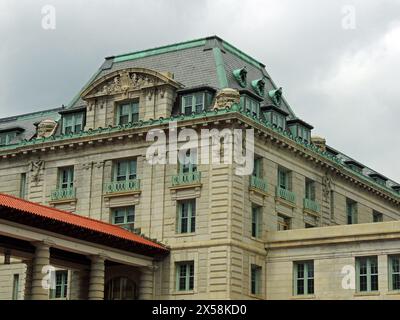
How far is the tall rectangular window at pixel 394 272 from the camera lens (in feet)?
177

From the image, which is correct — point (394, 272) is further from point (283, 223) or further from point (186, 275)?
point (186, 275)

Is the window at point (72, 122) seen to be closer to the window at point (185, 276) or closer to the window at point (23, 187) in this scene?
the window at point (23, 187)

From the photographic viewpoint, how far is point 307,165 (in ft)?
211

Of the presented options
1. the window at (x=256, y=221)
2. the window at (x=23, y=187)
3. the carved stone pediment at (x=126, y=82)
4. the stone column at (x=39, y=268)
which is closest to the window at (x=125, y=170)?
the carved stone pediment at (x=126, y=82)

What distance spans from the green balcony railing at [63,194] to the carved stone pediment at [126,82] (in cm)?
685

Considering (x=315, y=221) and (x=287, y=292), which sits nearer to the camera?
(x=287, y=292)

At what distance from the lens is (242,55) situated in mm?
67875

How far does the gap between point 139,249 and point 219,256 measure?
5.08 meters

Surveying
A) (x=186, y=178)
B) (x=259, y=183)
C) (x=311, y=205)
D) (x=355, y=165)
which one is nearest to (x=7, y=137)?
(x=186, y=178)

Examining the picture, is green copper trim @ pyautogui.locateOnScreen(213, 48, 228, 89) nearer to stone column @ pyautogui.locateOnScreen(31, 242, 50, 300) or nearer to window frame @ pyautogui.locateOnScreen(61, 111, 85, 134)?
window frame @ pyautogui.locateOnScreen(61, 111, 85, 134)

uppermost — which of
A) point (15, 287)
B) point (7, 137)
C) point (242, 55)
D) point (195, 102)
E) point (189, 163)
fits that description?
point (242, 55)

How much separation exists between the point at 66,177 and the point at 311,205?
1809 centimetres
